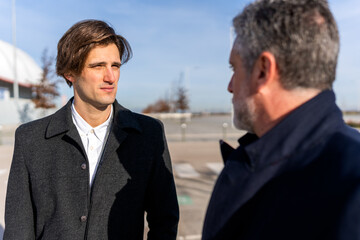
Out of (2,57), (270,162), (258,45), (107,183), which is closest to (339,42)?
(258,45)

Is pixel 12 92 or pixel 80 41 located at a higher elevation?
pixel 80 41

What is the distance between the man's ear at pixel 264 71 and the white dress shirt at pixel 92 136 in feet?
3.80

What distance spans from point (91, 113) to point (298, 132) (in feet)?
4.50

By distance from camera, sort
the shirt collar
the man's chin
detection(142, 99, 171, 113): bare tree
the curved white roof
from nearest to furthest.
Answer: the man's chin → the shirt collar → the curved white roof → detection(142, 99, 171, 113): bare tree

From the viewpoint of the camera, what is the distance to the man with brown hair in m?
1.61

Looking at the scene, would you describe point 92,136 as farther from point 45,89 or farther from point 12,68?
point 12,68

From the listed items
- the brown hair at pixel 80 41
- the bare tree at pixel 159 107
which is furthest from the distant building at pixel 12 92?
the brown hair at pixel 80 41

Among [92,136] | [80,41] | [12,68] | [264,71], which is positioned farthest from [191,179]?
[12,68]

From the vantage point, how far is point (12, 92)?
32.1 metres

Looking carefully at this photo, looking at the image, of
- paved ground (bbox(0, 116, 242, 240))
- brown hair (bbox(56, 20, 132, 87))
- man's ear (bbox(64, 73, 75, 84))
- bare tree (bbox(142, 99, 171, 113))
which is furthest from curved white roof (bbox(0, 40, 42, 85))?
brown hair (bbox(56, 20, 132, 87))

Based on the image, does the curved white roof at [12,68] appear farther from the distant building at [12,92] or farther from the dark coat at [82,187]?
the dark coat at [82,187]

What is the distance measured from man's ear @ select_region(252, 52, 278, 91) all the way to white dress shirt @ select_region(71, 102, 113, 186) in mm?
1159

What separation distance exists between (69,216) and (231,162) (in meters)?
1.08

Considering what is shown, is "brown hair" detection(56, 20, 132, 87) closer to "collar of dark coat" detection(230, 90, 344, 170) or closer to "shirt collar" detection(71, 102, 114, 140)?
"shirt collar" detection(71, 102, 114, 140)
